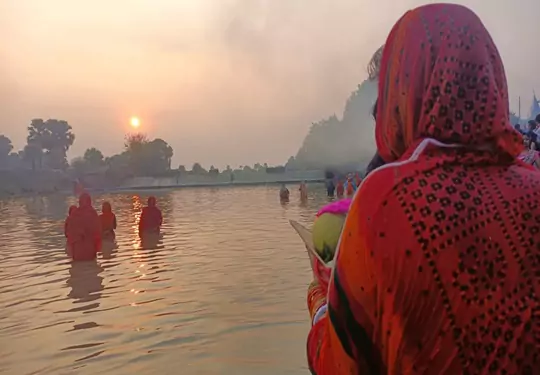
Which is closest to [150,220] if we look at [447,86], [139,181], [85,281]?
[85,281]

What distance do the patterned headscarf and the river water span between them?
13.2ft

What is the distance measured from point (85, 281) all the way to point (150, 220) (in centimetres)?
639

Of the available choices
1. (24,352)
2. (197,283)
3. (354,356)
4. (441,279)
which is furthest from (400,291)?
(197,283)

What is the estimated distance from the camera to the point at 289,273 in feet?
30.4

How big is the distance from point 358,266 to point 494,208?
34cm

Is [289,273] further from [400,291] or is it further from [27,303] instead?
[400,291]

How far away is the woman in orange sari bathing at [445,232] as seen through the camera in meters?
1.36

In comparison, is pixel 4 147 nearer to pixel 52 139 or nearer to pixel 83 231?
pixel 52 139

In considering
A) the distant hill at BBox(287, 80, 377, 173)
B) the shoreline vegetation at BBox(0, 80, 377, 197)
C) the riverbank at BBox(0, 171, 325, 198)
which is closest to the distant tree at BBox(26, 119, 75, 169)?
the shoreline vegetation at BBox(0, 80, 377, 197)

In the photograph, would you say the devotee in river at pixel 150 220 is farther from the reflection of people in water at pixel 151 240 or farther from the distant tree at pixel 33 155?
the distant tree at pixel 33 155

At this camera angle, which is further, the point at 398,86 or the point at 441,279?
the point at 398,86

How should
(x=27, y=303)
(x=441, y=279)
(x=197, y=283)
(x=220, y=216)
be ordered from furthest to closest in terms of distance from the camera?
1. (x=220, y=216)
2. (x=197, y=283)
3. (x=27, y=303)
4. (x=441, y=279)

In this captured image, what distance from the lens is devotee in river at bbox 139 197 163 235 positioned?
15.6m

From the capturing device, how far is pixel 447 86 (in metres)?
1.40
